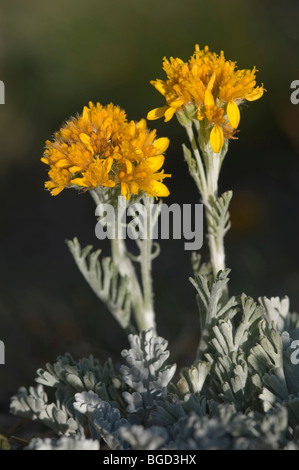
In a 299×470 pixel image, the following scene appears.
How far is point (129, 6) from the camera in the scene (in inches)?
98.4

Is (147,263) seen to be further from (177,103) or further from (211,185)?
(177,103)

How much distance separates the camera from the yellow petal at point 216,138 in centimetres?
116

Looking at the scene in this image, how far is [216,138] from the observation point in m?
1.17

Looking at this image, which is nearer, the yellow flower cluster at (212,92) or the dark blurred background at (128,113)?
the yellow flower cluster at (212,92)

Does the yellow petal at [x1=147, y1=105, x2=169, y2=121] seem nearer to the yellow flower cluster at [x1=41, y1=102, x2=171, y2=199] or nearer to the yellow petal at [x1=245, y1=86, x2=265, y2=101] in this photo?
the yellow flower cluster at [x1=41, y1=102, x2=171, y2=199]

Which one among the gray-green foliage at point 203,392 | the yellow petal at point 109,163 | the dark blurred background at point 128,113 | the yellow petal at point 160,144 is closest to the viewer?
the gray-green foliage at point 203,392

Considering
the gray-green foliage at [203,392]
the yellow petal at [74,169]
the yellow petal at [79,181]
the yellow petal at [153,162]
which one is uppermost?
the yellow petal at [153,162]

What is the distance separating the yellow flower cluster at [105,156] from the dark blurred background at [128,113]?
95 centimetres

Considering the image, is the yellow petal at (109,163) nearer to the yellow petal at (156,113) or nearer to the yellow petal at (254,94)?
the yellow petal at (156,113)

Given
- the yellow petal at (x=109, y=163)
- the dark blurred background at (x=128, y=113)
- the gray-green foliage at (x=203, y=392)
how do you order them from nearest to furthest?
the gray-green foliage at (x=203, y=392), the yellow petal at (x=109, y=163), the dark blurred background at (x=128, y=113)

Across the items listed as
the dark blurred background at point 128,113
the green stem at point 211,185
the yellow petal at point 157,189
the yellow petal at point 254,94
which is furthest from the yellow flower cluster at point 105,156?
the dark blurred background at point 128,113

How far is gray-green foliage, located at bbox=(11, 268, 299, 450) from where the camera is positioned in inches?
37.4

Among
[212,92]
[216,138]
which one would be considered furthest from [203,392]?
[212,92]
